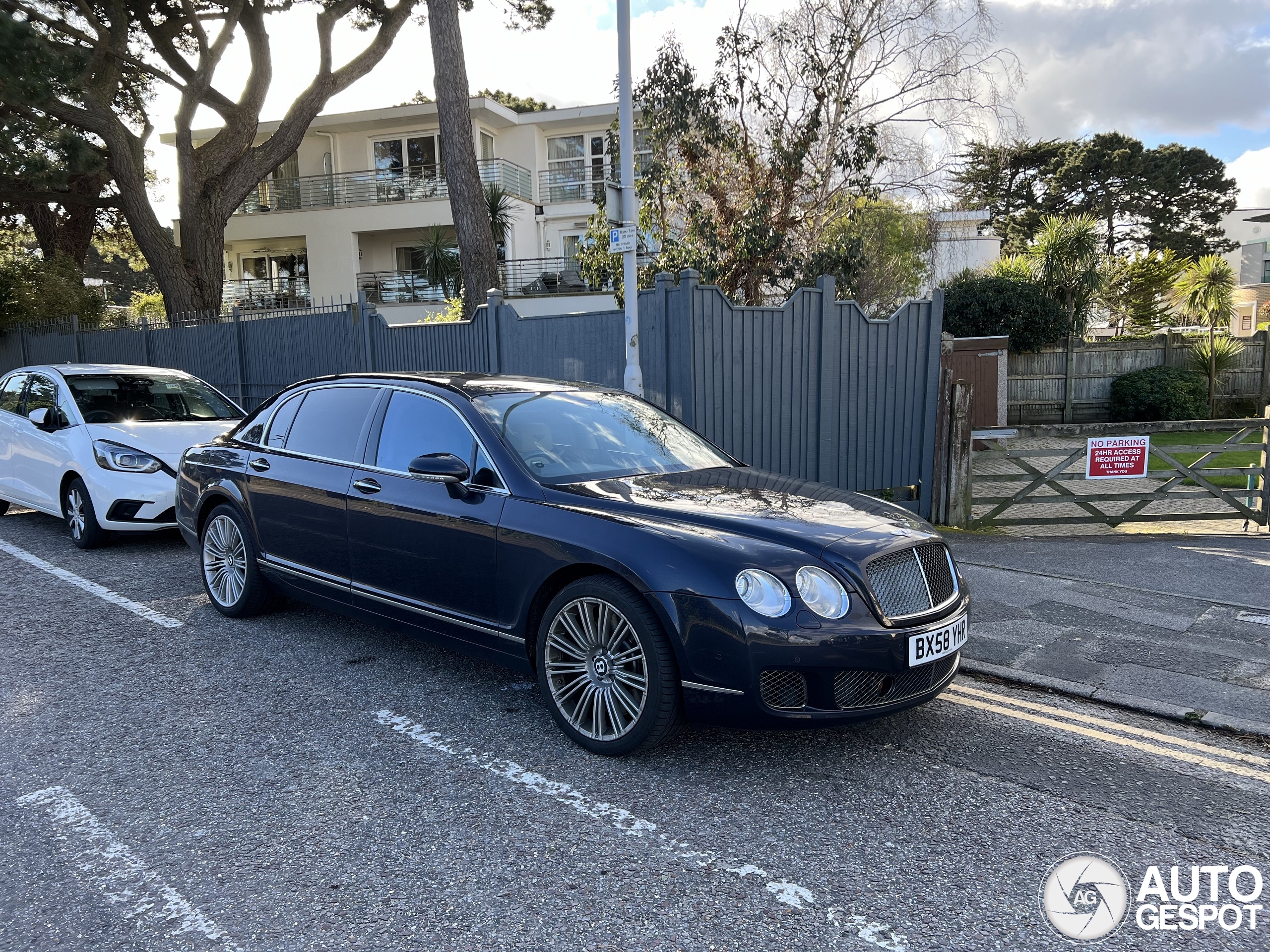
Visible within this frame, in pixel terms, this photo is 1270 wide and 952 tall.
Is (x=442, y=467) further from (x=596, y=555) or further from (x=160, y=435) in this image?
(x=160, y=435)

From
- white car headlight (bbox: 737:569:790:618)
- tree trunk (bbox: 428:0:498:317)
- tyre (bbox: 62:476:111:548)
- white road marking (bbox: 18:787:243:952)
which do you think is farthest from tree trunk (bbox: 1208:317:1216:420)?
white road marking (bbox: 18:787:243:952)

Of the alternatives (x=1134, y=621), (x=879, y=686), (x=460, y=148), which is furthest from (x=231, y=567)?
(x=460, y=148)

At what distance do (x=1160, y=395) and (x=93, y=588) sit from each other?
65.7 feet

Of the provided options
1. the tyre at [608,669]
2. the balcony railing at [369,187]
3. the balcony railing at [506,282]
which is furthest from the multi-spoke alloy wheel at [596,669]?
the balcony railing at [369,187]

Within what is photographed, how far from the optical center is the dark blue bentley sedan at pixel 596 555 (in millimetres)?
3547

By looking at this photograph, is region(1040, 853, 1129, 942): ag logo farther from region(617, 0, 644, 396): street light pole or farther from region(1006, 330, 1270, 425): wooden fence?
region(1006, 330, 1270, 425): wooden fence

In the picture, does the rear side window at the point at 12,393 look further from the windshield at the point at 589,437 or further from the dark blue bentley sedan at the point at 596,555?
the windshield at the point at 589,437

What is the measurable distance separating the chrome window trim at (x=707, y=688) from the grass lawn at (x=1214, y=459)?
8408 millimetres

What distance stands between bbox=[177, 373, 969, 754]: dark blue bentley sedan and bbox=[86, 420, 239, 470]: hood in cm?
277

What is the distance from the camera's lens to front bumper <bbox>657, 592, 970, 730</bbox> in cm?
347

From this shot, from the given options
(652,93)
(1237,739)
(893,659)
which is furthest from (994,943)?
(652,93)

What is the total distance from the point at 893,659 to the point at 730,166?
12.5m

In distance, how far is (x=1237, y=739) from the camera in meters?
4.29

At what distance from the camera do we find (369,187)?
2839 centimetres
